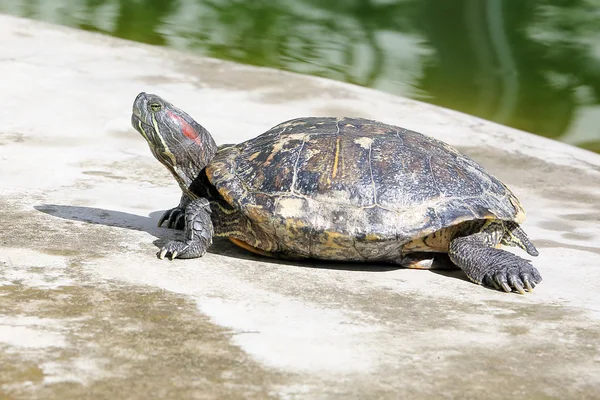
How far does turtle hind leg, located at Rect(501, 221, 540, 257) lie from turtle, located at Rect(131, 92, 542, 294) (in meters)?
0.01

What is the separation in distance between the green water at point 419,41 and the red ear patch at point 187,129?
715cm

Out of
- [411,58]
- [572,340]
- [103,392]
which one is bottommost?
[103,392]

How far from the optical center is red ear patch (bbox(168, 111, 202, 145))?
18.9ft

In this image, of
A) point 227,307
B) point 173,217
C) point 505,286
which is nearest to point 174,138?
point 173,217

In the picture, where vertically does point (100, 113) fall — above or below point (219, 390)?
above

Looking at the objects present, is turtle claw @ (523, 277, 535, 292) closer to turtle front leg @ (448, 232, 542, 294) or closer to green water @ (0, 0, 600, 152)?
turtle front leg @ (448, 232, 542, 294)

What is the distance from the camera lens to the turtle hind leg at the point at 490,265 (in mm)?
5094

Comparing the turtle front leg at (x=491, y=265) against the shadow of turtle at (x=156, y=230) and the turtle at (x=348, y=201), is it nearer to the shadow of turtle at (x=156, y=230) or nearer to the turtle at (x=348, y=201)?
the turtle at (x=348, y=201)

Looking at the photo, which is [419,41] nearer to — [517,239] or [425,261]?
[517,239]

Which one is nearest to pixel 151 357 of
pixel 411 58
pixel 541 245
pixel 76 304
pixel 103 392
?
pixel 103 392

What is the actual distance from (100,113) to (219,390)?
5.95 meters

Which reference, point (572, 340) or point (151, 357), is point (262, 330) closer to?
point (151, 357)

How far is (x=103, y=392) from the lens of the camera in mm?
3410

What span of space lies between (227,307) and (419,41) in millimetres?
12665
